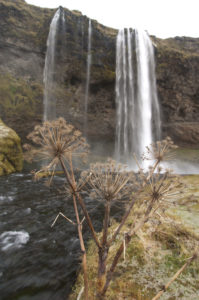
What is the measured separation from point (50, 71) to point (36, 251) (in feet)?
69.9

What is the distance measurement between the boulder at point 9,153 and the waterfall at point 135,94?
14.2 m

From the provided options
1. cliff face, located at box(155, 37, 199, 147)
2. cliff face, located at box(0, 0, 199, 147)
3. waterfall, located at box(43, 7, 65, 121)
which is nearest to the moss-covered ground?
cliff face, located at box(0, 0, 199, 147)

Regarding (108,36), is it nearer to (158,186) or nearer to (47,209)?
(47,209)

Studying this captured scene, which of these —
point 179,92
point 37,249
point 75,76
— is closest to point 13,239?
point 37,249

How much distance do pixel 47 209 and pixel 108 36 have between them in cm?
2226

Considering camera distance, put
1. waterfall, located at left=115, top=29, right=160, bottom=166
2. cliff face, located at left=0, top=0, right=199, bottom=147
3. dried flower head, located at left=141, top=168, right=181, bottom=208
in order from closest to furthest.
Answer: dried flower head, located at left=141, top=168, right=181, bottom=208, cliff face, located at left=0, top=0, right=199, bottom=147, waterfall, located at left=115, top=29, right=160, bottom=166

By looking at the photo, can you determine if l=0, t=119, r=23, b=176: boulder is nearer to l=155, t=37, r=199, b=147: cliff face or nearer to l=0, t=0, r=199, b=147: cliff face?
l=0, t=0, r=199, b=147: cliff face

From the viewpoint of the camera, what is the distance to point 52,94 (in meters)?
21.0

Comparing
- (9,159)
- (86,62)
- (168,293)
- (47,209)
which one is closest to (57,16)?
(86,62)

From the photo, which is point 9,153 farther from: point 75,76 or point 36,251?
point 75,76

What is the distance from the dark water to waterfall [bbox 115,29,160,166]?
689 inches

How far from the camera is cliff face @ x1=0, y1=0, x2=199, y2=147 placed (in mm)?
19188

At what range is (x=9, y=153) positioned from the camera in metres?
11.6

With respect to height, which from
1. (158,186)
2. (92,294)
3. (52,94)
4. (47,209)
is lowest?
(47,209)
